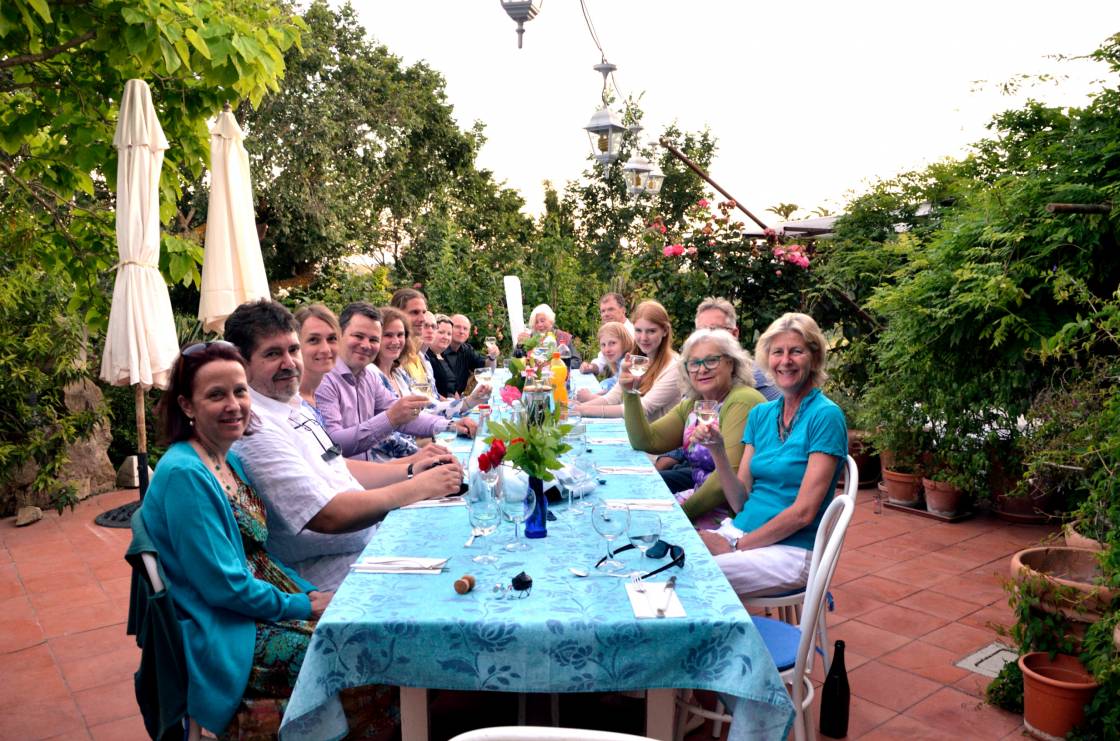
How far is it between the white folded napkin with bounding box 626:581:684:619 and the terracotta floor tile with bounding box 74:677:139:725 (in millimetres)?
2178

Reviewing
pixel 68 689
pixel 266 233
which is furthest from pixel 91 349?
pixel 266 233

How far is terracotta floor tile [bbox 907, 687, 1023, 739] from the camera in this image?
2854mm

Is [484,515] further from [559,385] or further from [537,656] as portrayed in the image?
[559,385]

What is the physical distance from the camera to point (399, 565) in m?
2.13

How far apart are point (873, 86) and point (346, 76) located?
980 centimetres

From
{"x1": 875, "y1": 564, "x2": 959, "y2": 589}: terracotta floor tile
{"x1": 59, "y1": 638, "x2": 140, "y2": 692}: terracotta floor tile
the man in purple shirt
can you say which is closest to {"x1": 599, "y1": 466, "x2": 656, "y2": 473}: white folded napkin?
the man in purple shirt

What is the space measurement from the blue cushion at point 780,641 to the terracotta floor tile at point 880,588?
1.88 m

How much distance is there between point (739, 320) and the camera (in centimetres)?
779

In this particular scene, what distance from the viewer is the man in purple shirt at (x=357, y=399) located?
12.3 ft

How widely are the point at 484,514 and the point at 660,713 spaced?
690 millimetres

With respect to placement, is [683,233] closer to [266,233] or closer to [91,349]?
[91,349]

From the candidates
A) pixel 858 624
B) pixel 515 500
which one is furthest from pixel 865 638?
pixel 515 500

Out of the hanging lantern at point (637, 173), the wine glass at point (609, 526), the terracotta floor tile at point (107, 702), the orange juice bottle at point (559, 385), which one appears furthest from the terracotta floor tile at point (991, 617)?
the hanging lantern at point (637, 173)

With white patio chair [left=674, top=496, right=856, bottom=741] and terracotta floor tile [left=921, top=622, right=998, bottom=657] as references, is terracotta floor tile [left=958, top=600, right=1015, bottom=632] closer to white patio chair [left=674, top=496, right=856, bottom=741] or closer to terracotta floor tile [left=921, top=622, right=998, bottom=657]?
terracotta floor tile [left=921, top=622, right=998, bottom=657]
